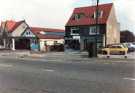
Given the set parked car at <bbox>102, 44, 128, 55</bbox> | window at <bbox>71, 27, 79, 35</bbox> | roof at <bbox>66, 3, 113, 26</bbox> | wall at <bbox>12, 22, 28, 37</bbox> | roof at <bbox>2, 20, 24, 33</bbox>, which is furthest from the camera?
roof at <bbox>2, 20, 24, 33</bbox>

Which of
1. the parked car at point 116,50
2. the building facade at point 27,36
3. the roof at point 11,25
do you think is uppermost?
Answer: the roof at point 11,25

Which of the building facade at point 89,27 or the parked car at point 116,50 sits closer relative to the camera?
the parked car at point 116,50

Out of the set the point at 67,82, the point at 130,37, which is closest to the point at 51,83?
the point at 67,82

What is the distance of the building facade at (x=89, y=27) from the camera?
57.1 meters

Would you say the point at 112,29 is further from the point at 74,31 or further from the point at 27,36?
the point at 27,36

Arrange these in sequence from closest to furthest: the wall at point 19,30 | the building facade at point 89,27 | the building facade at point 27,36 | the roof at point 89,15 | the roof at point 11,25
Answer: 1. the building facade at point 89,27
2. the roof at point 89,15
3. the building facade at point 27,36
4. the wall at point 19,30
5. the roof at point 11,25

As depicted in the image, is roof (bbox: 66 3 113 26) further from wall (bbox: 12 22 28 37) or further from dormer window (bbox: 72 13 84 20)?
wall (bbox: 12 22 28 37)

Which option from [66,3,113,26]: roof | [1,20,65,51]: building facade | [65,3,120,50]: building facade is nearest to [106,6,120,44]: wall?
[65,3,120,50]: building facade

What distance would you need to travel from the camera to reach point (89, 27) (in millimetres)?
59406

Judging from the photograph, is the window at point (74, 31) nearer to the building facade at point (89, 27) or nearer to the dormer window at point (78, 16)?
the building facade at point (89, 27)

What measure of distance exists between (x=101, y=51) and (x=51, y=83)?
29782mm

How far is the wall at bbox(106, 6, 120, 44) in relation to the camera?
58.2 meters

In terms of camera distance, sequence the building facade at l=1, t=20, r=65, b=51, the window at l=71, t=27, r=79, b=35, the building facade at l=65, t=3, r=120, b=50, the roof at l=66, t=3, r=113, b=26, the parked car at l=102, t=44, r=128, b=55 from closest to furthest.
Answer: the parked car at l=102, t=44, r=128, b=55, the building facade at l=65, t=3, r=120, b=50, the roof at l=66, t=3, r=113, b=26, the window at l=71, t=27, r=79, b=35, the building facade at l=1, t=20, r=65, b=51

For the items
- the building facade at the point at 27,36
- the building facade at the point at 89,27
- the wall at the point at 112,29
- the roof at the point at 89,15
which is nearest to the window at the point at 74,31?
the building facade at the point at 89,27
